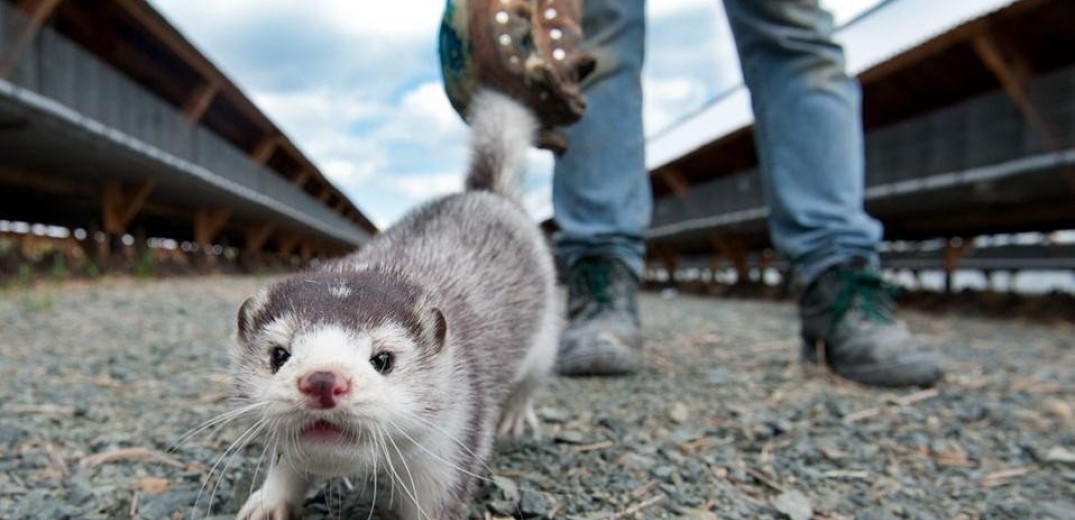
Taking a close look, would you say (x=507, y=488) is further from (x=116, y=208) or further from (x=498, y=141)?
(x=116, y=208)

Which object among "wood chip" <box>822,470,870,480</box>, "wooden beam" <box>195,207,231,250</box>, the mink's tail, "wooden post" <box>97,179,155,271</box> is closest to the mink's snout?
"wood chip" <box>822,470,870,480</box>

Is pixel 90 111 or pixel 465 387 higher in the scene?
pixel 90 111

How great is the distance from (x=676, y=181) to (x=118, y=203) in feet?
36.2

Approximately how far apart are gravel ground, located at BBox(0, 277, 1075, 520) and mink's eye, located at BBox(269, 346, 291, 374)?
30cm

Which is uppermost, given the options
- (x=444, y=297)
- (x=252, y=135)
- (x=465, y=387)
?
(x=252, y=135)

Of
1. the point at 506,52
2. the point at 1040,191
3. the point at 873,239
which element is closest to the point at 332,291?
the point at 506,52

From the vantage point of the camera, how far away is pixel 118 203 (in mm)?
10469

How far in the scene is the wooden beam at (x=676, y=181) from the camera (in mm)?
17016

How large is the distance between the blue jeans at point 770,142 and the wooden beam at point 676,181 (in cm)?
1395

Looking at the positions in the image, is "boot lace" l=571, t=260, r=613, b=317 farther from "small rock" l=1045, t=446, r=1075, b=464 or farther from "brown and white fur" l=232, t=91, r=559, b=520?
"small rock" l=1045, t=446, r=1075, b=464

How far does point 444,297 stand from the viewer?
182cm

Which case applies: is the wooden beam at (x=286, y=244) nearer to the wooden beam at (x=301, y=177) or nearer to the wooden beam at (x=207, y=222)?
the wooden beam at (x=301, y=177)

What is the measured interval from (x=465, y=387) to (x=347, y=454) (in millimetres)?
361

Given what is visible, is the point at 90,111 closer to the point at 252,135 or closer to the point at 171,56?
the point at 171,56
